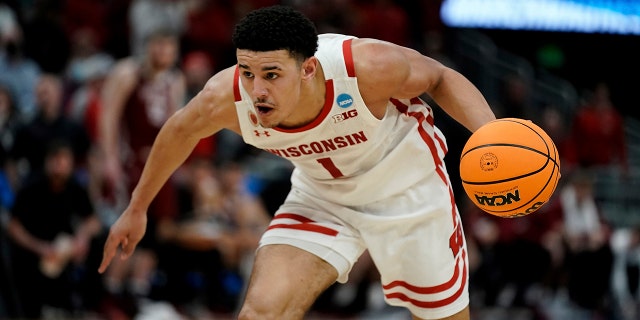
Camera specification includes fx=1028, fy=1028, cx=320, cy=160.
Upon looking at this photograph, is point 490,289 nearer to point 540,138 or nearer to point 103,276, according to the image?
point 103,276

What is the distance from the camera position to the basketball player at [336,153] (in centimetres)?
527

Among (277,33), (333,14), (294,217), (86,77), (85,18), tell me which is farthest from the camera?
(333,14)

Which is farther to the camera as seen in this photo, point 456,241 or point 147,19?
point 147,19

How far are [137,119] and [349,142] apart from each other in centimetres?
499

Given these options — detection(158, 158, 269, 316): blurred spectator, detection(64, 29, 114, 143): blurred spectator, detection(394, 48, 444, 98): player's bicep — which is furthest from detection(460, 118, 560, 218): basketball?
detection(64, 29, 114, 143): blurred spectator

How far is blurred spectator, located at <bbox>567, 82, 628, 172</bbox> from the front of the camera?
49.2ft

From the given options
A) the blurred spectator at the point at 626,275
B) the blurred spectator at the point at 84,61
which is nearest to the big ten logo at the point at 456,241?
the blurred spectator at the point at 84,61

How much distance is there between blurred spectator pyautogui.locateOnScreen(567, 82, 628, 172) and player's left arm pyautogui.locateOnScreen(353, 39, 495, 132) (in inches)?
379

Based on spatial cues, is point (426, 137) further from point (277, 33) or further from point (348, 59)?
point (277, 33)

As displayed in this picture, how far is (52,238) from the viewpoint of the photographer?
9734 mm

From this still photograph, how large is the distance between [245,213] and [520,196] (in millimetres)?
6403

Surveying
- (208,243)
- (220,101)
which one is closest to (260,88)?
(220,101)

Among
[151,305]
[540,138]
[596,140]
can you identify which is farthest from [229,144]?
[540,138]

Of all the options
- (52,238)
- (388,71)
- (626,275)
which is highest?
(388,71)
